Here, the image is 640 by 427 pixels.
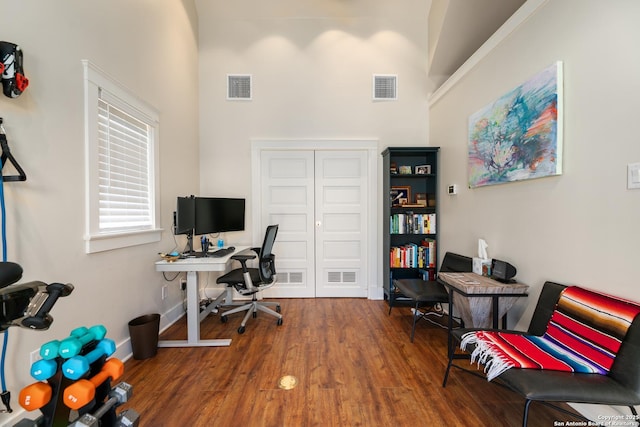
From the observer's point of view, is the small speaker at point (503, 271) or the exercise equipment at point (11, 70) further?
the small speaker at point (503, 271)

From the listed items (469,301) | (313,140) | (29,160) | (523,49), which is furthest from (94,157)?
(523,49)

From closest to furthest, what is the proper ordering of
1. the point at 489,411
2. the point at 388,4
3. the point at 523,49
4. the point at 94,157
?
the point at 489,411, the point at 94,157, the point at 523,49, the point at 388,4

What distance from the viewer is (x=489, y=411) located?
1.64 meters

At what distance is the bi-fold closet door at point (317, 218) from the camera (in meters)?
3.69

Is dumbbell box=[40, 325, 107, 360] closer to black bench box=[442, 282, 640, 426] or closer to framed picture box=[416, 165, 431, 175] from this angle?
black bench box=[442, 282, 640, 426]

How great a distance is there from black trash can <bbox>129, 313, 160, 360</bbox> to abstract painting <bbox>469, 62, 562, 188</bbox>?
317 centimetres

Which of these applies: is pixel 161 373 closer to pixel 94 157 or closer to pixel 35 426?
pixel 35 426

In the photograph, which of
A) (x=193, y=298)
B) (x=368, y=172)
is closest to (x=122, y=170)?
(x=193, y=298)

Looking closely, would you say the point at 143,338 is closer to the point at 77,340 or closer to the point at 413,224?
the point at 77,340

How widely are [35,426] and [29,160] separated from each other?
130 centimetres

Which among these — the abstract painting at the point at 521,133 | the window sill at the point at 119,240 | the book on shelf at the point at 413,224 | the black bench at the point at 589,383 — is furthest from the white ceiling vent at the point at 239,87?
the black bench at the point at 589,383

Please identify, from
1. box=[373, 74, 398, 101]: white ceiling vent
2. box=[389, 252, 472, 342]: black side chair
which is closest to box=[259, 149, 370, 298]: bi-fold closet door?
box=[373, 74, 398, 101]: white ceiling vent

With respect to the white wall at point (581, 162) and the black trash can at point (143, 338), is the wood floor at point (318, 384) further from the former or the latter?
the white wall at point (581, 162)

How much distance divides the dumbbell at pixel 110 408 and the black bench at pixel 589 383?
1751 mm
